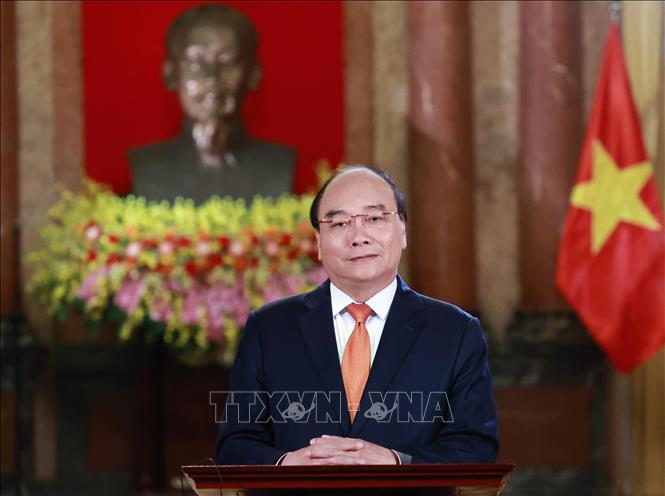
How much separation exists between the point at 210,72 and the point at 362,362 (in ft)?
14.6

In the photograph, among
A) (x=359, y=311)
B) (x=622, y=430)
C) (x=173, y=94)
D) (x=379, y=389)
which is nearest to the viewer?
(x=379, y=389)

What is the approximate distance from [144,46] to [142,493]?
2.64 meters

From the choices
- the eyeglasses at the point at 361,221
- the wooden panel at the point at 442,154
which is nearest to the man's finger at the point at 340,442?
the eyeglasses at the point at 361,221

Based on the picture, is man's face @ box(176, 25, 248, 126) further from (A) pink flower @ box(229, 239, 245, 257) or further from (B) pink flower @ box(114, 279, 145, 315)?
(B) pink flower @ box(114, 279, 145, 315)

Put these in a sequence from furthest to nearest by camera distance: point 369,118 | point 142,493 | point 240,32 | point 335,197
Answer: point 369,118 → point 240,32 → point 142,493 → point 335,197

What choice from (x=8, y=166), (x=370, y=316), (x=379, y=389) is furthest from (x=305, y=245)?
(x=379, y=389)

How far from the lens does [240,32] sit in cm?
721

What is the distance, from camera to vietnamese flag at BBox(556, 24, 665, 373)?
667cm

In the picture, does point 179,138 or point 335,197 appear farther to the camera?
point 179,138

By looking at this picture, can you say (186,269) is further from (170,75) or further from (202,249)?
(170,75)

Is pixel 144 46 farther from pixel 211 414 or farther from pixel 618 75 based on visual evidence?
pixel 618 75

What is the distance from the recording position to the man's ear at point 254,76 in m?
7.30

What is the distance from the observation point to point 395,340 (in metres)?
2.95

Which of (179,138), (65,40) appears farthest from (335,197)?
(65,40)
